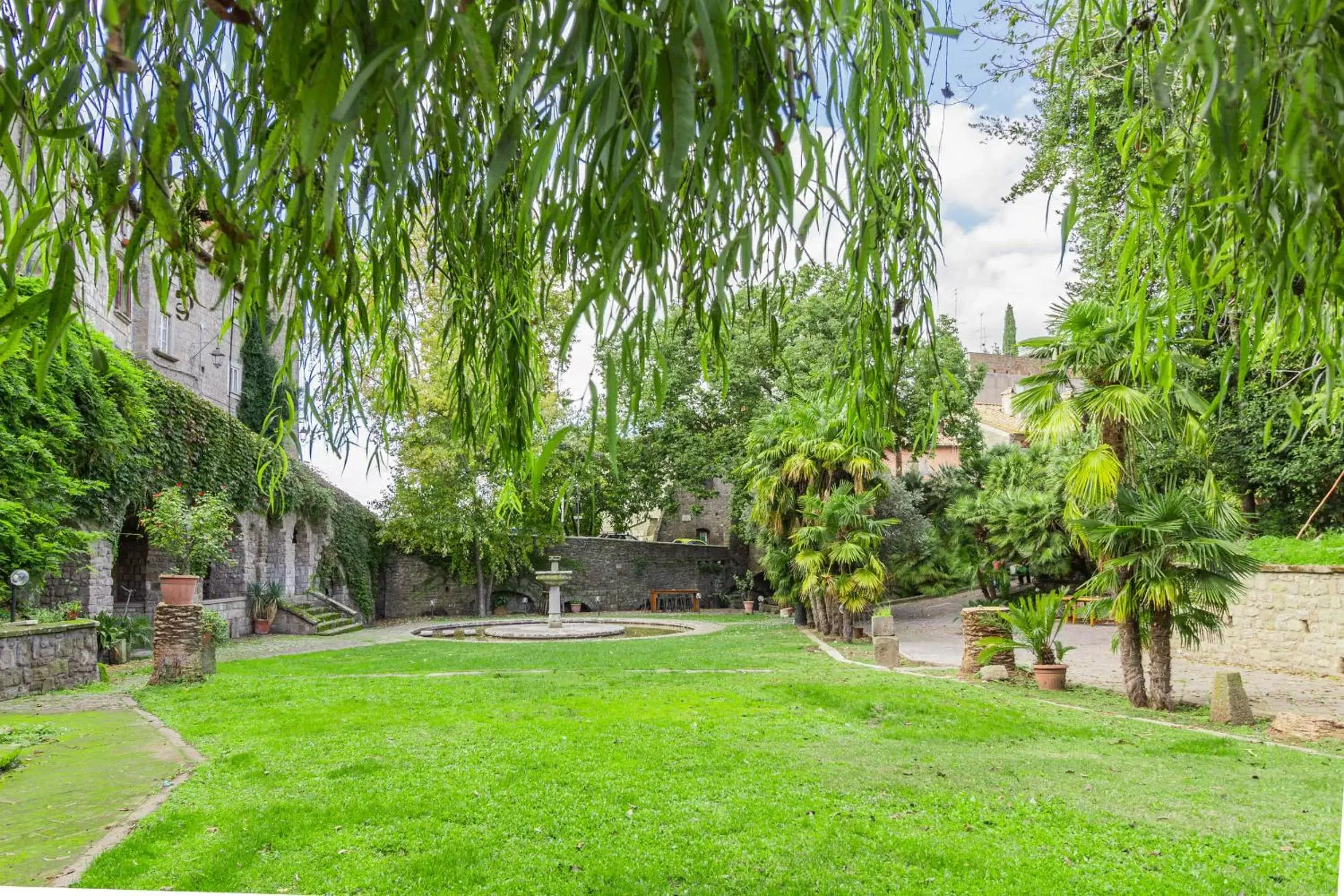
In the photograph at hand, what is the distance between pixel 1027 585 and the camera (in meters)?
15.0

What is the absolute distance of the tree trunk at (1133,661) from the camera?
5.04 metres

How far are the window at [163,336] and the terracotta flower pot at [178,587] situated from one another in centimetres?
484

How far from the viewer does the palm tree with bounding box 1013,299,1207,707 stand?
4.84 m

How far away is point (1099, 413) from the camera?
4965 millimetres

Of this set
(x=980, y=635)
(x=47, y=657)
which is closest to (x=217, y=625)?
(x=47, y=657)

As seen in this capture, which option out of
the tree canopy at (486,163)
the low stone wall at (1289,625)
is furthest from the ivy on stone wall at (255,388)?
the tree canopy at (486,163)

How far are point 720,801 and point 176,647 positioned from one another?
4.46m

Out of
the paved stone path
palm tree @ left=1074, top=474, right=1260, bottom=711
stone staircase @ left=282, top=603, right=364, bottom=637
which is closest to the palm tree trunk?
the paved stone path

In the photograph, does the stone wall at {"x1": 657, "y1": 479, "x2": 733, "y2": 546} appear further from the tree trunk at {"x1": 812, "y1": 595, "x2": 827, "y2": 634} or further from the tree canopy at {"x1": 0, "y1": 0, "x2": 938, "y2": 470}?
the tree canopy at {"x1": 0, "y1": 0, "x2": 938, "y2": 470}

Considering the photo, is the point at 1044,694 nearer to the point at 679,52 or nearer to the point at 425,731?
the point at 425,731

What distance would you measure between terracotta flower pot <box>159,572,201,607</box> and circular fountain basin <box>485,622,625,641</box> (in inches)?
164

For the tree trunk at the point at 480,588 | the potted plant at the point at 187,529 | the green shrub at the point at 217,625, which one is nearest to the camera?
the potted plant at the point at 187,529

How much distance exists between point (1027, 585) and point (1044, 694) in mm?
10214

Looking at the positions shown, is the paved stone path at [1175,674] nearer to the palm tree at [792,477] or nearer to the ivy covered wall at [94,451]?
the palm tree at [792,477]
